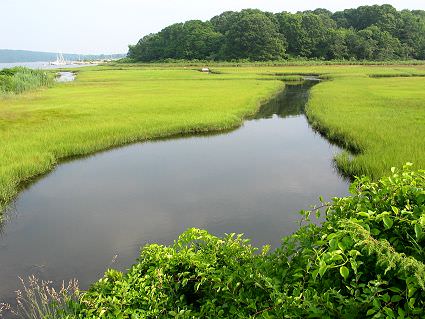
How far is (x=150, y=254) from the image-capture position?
5098 millimetres

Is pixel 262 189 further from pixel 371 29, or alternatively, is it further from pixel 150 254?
pixel 371 29

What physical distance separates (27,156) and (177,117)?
10485 mm

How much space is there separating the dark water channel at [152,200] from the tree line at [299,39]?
3582 inches

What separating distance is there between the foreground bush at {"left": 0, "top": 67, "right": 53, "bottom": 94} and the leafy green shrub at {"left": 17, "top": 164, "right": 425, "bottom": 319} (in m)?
39.1

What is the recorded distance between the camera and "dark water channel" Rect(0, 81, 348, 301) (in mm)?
9719

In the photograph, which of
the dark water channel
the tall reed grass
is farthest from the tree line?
the tall reed grass

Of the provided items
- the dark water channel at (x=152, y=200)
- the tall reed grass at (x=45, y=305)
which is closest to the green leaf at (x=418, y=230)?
the tall reed grass at (x=45, y=305)

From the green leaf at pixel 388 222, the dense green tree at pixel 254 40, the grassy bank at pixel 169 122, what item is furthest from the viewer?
the dense green tree at pixel 254 40

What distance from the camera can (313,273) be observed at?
3.14 metres

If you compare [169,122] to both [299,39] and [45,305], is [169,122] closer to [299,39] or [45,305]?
[45,305]

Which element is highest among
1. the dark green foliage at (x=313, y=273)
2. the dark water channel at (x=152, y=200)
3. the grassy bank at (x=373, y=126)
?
the dark green foliage at (x=313, y=273)

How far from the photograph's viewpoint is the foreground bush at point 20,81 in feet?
134

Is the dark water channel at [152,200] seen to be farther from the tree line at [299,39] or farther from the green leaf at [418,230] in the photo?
the tree line at [299,39]

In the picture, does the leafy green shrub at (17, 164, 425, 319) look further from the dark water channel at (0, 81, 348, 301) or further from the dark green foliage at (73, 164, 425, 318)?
the dark water channel at (0, 81, 348, 301)
